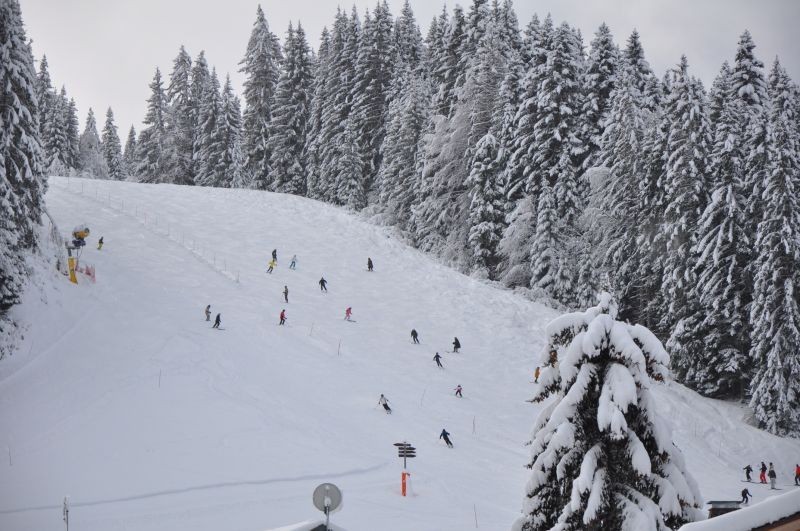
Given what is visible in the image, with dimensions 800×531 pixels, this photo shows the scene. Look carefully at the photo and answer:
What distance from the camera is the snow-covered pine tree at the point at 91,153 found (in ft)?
290

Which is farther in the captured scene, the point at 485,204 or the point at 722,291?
the point at 485,204

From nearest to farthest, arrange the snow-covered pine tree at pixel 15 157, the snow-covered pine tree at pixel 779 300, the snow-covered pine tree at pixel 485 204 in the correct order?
the snow-covered pine tree at pixel 15 157, the snow-covered pine tree at pixel 779 300, the snow-covered pine tree at pixel 485 204

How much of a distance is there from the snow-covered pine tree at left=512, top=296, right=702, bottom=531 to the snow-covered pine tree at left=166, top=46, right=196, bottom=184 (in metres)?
65.8

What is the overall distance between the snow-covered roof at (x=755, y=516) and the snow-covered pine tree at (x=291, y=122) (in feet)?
207

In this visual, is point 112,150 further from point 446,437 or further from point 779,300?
point 779,300

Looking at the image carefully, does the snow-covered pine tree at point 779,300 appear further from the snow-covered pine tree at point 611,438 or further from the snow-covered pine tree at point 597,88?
the snow-covered pine tree at point 611,438

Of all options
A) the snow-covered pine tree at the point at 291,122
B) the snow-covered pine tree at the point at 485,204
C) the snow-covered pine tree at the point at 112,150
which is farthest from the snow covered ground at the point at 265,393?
the snow-covered pine tree at the point at 112,150

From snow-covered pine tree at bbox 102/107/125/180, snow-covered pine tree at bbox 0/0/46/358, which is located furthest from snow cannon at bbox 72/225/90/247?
snow-covered pine tree at bbox 102/107/125/180

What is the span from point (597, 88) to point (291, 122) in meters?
31.7

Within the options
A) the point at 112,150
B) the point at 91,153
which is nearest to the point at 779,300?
the point at 112,150

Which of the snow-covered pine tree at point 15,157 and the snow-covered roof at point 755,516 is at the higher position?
the snow-covered pine tree at point 15,157

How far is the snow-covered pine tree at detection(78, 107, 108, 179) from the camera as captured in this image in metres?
88.5

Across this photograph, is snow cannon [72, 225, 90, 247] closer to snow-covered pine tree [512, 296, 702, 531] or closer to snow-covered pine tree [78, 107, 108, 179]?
snow-covered pine tree [512, 296, 702, 531]

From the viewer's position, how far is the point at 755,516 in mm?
5172
